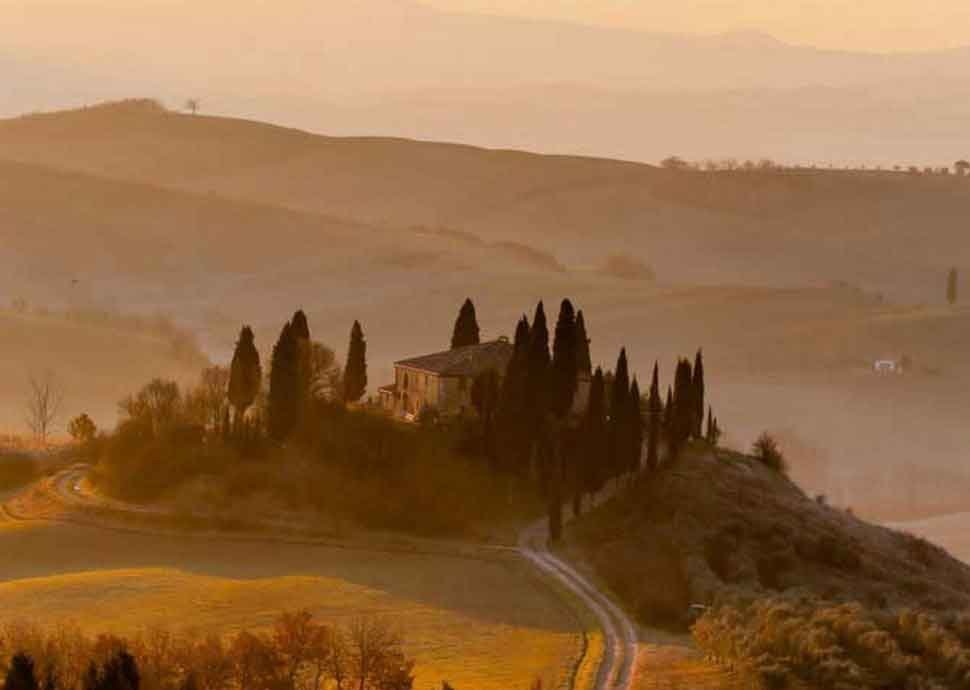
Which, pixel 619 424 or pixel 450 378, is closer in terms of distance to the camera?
pixel 619 424

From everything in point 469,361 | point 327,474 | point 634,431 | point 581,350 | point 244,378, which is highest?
point 581,350

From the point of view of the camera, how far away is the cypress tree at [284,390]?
214 ft

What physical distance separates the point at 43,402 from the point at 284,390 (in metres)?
44.7

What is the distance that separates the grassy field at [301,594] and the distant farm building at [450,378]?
1124cm

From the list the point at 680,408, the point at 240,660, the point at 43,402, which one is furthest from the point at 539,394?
the point at 43,402

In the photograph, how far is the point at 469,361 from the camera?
68.4 meters

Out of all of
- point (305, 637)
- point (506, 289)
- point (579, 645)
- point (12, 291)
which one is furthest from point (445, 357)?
point (12, 291)

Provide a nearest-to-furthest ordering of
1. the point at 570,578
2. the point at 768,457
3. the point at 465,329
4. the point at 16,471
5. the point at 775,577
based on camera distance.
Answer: the point at 570,578 < the point at 775,577 < the point at 16,471 < the point at 768,457 < the point at 465,329

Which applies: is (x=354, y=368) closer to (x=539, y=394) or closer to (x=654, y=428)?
(x=539, y=394)

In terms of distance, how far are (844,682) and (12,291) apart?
145039 mm

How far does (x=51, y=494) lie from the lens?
6644 cm

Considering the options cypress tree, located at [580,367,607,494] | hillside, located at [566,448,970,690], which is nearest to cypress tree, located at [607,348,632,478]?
cypress tree, located at [580,367,607,494]

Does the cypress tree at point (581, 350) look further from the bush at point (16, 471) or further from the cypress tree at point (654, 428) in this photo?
the bush at point (16, 471)

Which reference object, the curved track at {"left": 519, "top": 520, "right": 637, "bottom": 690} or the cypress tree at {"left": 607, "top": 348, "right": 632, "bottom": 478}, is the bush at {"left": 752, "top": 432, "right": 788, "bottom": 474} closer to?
the cypress tree at {"left": 607, "top": 348, "right": 632, "bottom": 478}
